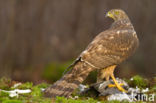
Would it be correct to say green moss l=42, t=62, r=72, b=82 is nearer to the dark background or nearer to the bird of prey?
the dark background

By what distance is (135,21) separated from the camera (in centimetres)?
2194

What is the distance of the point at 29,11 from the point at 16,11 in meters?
0.92

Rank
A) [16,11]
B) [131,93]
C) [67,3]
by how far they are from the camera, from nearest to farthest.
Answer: [131,93] → [16,11] → [67,3]

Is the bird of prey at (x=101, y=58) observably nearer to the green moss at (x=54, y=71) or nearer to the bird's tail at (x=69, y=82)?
the bird's tail at (x=69, y=82)

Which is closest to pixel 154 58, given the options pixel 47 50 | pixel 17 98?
pixel 47 50

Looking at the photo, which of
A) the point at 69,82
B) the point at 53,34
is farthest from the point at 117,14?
the point at 53,34

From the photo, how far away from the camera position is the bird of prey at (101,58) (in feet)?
27.6

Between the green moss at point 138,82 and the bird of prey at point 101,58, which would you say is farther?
the green moss at point 138,82

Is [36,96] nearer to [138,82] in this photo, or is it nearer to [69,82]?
[69,82]

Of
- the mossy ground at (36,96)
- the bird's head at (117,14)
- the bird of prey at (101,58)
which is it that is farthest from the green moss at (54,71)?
the bird of prey at (101,58)

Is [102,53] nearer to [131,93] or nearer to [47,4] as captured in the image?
[131,93]

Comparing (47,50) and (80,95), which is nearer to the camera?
(80,95)

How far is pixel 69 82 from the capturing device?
27.8ft

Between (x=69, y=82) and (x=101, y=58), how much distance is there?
118cm
